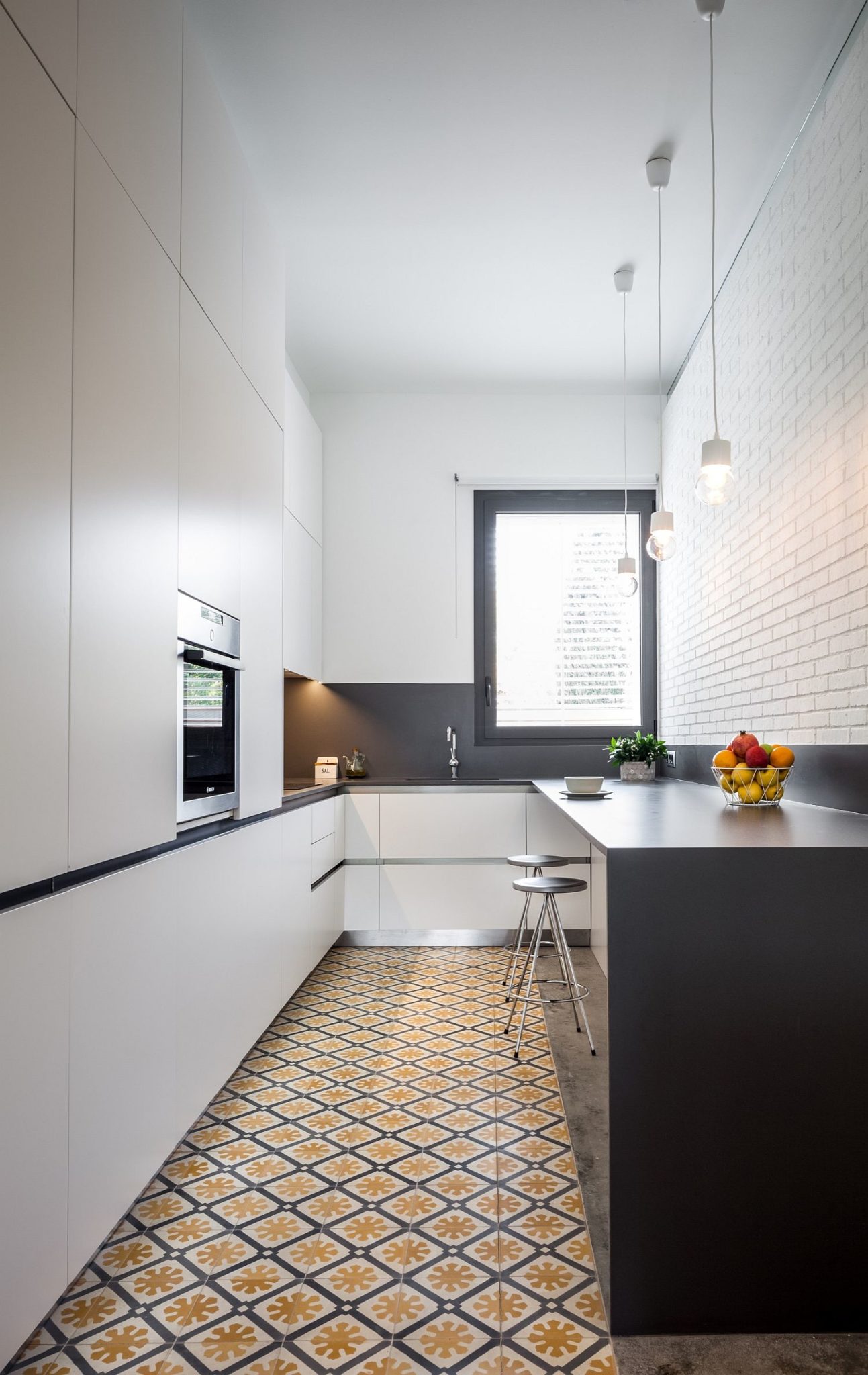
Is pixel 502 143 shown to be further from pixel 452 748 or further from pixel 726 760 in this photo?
pixel 452 748

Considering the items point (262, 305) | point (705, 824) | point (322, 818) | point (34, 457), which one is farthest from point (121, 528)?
point (322, 818)

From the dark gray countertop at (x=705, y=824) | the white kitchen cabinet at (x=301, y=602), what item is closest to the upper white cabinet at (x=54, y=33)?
the dark gray countertop at (x=705, y=824)

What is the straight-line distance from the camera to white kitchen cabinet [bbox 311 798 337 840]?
4035mm

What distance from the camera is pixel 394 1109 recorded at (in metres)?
2.74

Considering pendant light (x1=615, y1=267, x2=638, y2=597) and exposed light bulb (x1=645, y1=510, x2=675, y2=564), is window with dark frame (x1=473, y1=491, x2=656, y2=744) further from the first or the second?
exposed light bulb (x1=645, y1=510, x2=675, y2=564)

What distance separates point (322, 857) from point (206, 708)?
70.3 inches

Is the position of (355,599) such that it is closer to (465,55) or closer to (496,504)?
(496,504)

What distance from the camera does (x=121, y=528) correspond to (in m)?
1.93

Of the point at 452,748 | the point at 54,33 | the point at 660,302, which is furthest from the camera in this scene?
the point at 452,748

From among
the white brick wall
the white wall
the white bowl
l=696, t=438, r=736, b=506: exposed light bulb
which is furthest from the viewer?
the white wall

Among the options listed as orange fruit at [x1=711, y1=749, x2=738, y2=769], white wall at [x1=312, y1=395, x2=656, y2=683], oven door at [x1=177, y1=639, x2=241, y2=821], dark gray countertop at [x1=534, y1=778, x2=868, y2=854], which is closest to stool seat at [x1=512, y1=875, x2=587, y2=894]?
dark gray countertop at [x1=534, y1=778, x2=868, y2=854]

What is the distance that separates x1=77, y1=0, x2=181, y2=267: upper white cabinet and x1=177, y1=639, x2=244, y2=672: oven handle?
38.2 inches

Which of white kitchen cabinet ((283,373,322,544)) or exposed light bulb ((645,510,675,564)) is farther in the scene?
white kitchen cabinet ((283,373,322,544))

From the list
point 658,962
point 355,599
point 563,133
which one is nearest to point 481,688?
point 355,599
